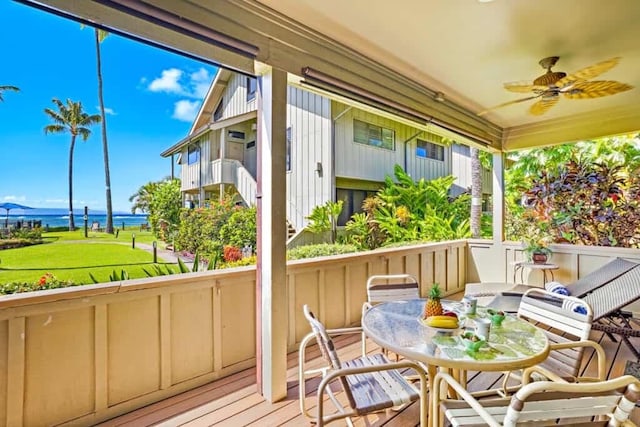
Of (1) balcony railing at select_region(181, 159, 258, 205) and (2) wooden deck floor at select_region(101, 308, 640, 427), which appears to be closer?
(2) wooden deck floor at select_region(101, 308, 640, 427)

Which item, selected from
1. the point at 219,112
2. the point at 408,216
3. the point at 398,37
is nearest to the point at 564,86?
the point at 398,37

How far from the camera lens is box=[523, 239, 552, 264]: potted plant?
4.88 m

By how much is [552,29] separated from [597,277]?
2.98 m

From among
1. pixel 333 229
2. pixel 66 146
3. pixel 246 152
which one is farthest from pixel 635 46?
pixel 246 152

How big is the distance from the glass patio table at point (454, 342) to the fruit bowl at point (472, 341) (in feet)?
0.06

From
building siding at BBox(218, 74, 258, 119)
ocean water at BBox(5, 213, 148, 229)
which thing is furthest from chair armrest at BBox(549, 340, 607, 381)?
building siding at BBox(218, 74, 258, 119)

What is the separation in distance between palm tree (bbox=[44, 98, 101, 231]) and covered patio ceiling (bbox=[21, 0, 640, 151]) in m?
1.44

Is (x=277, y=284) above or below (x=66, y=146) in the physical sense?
below

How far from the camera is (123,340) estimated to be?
232cm

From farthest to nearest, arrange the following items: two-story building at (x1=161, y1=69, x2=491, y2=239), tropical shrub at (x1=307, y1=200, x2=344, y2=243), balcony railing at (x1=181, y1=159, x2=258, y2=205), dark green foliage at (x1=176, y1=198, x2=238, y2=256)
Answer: balcony railing at (x1=181, y1=159, x2=258, y2=205) < two-story building at (x1=161, y1=69, x2=491, y2=239) < tropical shrub at (x1=307, y1=200, x2=344, y2=243) < dark green foliage at (x1=176, y1=198, x2=238, y2=256)

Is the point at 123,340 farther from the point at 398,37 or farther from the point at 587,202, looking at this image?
the point at 587,202

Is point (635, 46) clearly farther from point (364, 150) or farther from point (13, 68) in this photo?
point (364, 150)

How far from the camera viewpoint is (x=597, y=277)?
12.9ft

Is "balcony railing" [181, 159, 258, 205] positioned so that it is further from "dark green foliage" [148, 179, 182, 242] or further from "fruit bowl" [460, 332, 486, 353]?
"fruit bowl" [460, 332, 486, 353]
